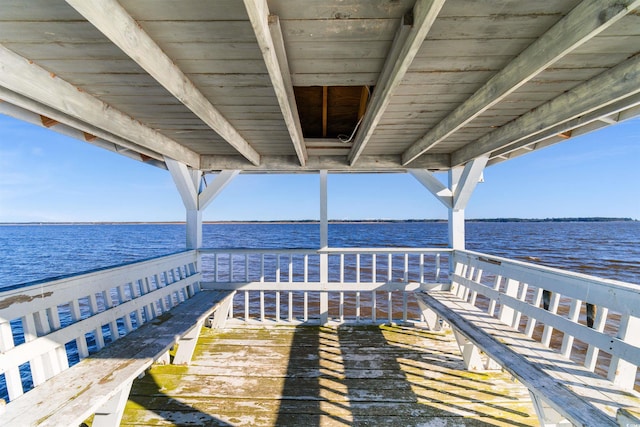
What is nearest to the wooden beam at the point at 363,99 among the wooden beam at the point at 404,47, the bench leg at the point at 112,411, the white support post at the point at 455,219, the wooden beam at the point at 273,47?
the wooden beam at the point at 404,47

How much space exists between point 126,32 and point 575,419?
2.22m

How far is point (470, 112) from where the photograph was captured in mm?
1914

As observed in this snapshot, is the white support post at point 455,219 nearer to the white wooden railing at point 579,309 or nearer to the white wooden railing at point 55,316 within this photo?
the white wooden railing at point 579,309

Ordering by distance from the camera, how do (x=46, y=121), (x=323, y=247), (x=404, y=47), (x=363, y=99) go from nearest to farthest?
Answer: 1. (x=404, y=47)
2. (x=46, y=121)
3. (x=363, y=99)
4. (x=323, y=247)

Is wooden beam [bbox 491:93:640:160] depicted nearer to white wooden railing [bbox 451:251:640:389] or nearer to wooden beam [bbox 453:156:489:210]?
wooden beam [bbox 453:156:489:210]

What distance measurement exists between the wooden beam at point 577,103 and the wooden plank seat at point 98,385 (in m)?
2.88

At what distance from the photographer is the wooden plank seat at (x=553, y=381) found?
4.23 feet

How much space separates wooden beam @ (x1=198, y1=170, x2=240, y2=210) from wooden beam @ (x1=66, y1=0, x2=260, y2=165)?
181 cm

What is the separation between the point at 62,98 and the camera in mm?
1606

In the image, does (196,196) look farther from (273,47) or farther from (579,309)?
(579,309)

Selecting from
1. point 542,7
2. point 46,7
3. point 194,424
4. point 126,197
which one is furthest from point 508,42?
point 126,197

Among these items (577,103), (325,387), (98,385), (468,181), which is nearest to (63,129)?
(98,385)

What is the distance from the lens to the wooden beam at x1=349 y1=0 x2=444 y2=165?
36.5 inches

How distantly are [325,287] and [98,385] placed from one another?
2563mm
